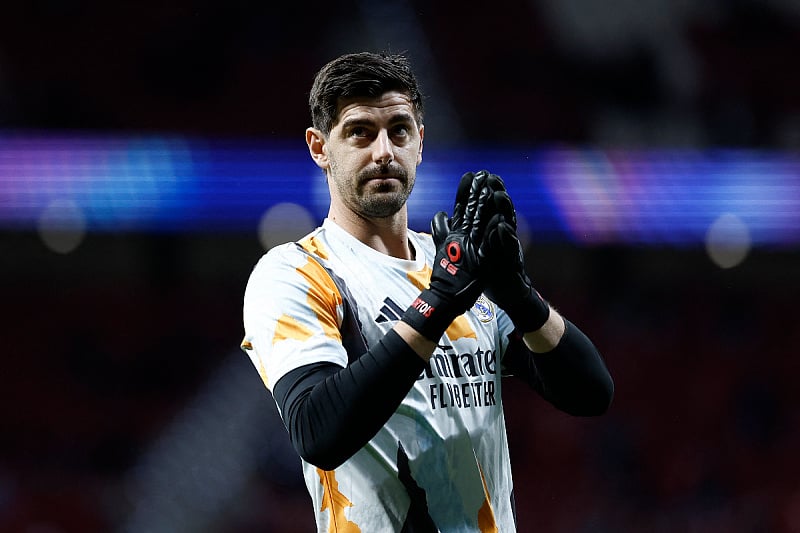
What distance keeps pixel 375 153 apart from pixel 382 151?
0.02 m

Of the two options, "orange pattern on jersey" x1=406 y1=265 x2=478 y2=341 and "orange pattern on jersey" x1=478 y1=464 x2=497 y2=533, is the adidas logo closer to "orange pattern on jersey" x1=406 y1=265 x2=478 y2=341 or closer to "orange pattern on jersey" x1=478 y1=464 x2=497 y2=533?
"orange pattern on jersey" x1=406 y1=265 x2=478 y2=341

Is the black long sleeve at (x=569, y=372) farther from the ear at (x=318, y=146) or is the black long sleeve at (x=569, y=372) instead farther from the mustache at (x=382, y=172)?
the ear at (x=318, y=146)

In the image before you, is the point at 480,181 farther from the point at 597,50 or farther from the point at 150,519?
the point at 597,50

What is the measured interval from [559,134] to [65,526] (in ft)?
16.8

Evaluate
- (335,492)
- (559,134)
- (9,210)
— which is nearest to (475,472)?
(335,492)

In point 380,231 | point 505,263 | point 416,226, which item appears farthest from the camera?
point 416,226

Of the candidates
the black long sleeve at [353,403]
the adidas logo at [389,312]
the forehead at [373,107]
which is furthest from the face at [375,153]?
the black long sleeve at [353,403]

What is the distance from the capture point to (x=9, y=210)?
709cm

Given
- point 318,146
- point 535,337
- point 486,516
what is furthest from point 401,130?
point 486,516

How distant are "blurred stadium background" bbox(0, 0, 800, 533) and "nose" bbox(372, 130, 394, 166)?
5154mm

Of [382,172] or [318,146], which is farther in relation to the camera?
[318,146]

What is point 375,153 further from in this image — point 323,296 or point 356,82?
point 323,296

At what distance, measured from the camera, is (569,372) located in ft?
6.10

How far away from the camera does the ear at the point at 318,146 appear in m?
2.00
